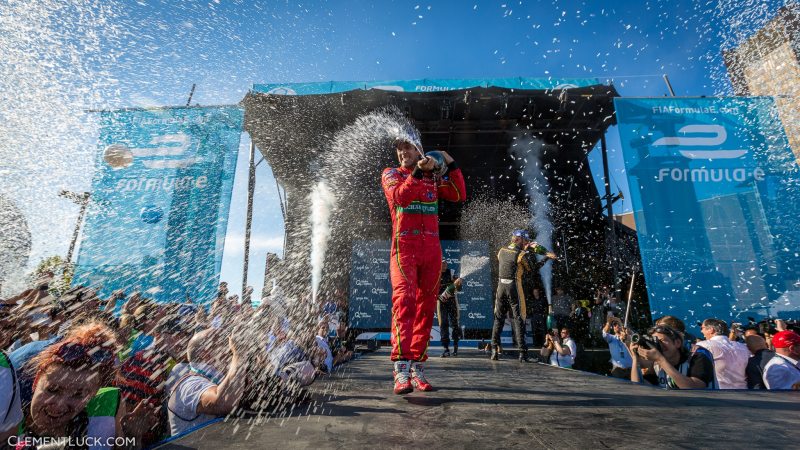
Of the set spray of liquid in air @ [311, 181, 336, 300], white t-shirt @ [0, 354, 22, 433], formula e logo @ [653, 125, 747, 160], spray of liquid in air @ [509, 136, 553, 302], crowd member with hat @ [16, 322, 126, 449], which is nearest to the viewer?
white t-shirt @ [0, 354, 22, 433]

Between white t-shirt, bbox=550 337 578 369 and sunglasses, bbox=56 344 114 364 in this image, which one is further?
white t-shirt, bbox=550 337 578 369

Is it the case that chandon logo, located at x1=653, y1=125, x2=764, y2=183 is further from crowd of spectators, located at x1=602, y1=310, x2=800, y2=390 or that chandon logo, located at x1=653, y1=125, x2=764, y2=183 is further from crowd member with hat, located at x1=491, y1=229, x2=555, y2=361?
crowd member with hat, located at x1=491, y1=229, x2=555, y2=361

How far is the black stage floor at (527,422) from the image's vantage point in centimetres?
156

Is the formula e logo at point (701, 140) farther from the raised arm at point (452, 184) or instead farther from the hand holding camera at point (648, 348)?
the raised arm at point (452, 184)

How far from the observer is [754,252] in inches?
285

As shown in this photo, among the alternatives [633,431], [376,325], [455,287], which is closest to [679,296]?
[455,287]

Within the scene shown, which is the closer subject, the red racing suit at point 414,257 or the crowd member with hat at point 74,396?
the crowd member with hat at point 74,396

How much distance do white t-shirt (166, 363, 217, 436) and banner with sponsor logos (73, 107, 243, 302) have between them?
19.2 ft

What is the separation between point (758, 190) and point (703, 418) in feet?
28.2

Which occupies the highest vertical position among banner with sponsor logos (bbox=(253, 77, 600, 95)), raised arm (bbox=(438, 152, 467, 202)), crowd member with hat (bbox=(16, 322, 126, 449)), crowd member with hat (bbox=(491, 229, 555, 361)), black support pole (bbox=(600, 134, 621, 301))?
banner with sponsor logos (bbox=(253, 77, 600, 95))

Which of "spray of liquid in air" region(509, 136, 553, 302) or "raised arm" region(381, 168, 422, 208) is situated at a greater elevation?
"spray of liquid in air" region(509, 136, 553, 302)

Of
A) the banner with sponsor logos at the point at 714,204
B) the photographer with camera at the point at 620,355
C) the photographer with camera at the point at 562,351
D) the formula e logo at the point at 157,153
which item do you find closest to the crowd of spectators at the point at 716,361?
the photographer with camera at the point at 620,355

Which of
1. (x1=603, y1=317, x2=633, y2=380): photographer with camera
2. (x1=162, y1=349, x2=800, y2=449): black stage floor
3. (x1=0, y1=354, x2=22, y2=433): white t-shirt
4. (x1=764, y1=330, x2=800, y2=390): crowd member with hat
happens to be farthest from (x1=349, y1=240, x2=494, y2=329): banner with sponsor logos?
(x1=0, y1=354, x2=22, y2=433): white t-shirt

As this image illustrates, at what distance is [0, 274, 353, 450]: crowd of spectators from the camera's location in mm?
1688
